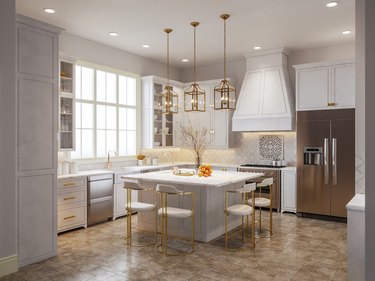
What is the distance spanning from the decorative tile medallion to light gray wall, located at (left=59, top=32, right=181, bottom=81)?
291 cm

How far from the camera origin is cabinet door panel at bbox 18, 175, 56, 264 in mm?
3633

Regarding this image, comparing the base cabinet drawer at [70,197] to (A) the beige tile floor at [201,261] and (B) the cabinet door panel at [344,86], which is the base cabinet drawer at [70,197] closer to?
(A) the beige tile floor at [201,261]

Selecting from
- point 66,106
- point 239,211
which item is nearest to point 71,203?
point 66,106

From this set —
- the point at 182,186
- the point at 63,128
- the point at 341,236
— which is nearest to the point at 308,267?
the point at 341,236

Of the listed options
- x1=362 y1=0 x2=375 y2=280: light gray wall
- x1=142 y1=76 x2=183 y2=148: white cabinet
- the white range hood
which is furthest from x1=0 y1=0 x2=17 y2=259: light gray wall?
the white range hood

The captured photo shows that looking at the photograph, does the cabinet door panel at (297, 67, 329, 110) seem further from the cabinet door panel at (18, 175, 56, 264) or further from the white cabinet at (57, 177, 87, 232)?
the cabinet door panel at (18, 175, 56, 264)

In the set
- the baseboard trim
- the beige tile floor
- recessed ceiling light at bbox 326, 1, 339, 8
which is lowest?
the beige tile floor

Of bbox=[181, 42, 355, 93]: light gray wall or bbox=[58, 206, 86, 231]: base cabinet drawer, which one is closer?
bbox=[58, 206, 86, 231]: base cabinet drawer

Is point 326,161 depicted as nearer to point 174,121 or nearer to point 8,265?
point 174,121

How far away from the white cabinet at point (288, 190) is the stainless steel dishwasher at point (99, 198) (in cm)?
330

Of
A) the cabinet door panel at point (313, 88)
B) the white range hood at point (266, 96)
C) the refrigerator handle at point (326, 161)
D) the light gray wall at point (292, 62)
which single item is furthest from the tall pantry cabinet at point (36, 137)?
the light gray wall at point (292, 62)

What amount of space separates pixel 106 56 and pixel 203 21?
2284 millimetres

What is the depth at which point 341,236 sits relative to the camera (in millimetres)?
4844

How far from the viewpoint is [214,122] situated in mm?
7570
